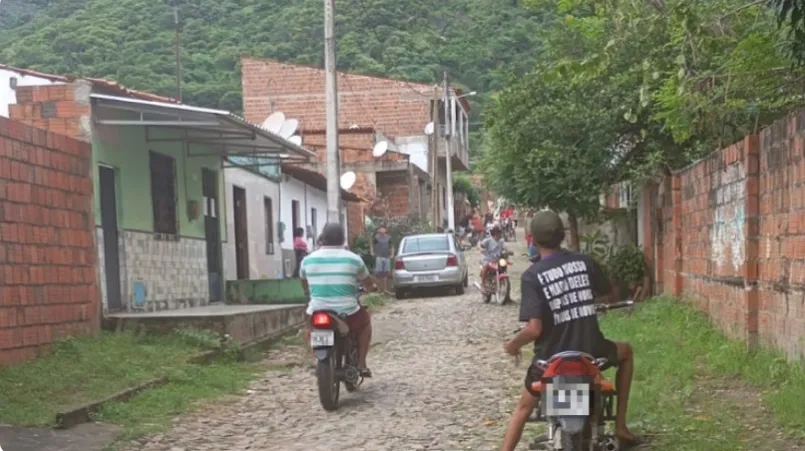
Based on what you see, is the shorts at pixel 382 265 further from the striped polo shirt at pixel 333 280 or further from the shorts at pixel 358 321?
the striped polo shirt at pixel 333 280

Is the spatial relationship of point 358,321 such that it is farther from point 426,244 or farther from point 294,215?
point 294,215

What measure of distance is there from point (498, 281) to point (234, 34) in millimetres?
16428

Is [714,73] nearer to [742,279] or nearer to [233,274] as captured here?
[742,279]

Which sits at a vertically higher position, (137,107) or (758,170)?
(137,107)

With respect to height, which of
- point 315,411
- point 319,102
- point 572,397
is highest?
point 319,102

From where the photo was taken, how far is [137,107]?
12.1 meters

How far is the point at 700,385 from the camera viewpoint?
26.5 feet

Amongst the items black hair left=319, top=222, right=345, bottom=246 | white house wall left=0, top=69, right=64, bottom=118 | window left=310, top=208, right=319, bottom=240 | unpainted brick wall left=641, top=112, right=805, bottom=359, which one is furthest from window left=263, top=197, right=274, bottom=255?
black hair left=319, top=222, right=345, bottom=246

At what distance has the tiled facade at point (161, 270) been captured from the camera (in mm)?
13102

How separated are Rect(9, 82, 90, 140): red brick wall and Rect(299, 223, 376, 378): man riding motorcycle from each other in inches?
188

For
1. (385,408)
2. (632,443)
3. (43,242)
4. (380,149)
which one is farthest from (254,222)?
(632,443)

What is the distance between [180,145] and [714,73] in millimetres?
9273

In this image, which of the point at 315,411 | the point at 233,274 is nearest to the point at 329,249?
the point at 315,411

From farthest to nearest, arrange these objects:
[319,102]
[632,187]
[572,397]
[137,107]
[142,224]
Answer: [319,102], [632,187], [142,224], [137,107], [572,397]
